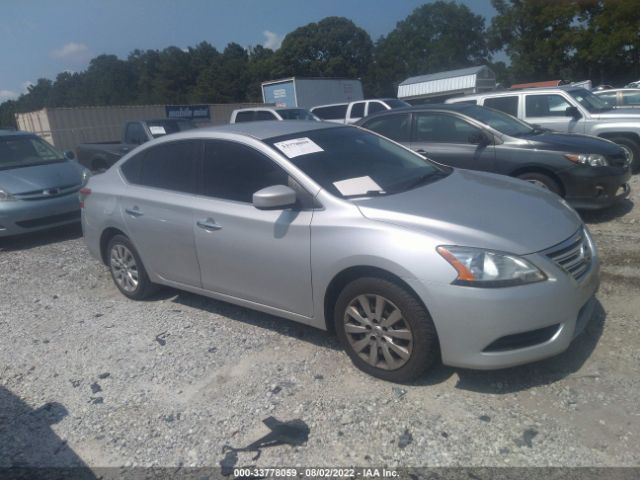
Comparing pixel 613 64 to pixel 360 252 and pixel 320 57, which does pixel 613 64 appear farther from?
pixel 360 252

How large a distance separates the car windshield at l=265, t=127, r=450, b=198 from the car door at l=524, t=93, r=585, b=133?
5.74 meters

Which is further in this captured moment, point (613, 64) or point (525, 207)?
point (613, 64)

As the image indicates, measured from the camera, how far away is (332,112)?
19.7 m

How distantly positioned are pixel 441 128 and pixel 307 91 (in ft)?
78.0

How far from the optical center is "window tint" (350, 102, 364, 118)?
18203 mm

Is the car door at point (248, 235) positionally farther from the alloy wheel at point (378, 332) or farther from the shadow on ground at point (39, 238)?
the shadow on ground at point (39, 238)

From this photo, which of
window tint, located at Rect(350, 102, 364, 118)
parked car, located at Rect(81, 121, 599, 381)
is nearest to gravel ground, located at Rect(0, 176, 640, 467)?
parked car, located at Rect(81, 121, 599, 381)

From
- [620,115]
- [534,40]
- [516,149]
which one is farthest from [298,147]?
[534,40]

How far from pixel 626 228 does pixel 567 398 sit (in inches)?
155

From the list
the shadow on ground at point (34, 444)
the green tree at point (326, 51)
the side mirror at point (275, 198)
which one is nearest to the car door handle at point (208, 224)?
the side mirror at point (275, 198)

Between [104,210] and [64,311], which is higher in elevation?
[104,210]

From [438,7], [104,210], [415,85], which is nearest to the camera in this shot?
[104,210]

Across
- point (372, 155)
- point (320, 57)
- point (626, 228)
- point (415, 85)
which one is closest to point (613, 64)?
point (415, 85)

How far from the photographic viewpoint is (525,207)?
3.67 meters
